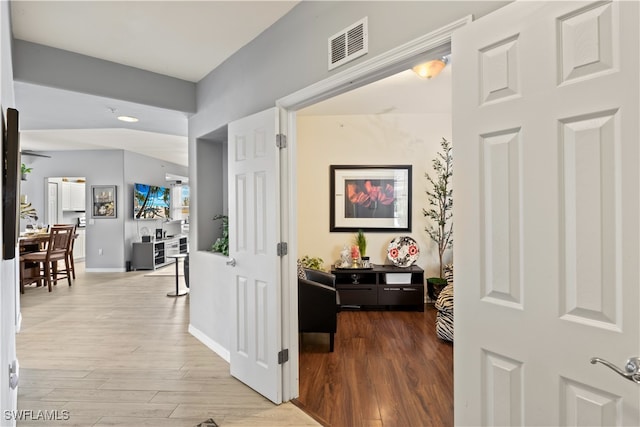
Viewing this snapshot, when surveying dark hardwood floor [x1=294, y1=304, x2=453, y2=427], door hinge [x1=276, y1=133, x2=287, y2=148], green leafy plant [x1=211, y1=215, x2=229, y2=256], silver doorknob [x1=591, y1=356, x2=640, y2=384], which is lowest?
dark hardwood floor [x1=294, y1=304, x2=453, y2=427]

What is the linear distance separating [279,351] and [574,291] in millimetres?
1808

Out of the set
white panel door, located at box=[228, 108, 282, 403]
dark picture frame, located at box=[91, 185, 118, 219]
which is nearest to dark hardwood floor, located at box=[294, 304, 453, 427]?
white panel door, located at box=[228, 108, 282, 403]

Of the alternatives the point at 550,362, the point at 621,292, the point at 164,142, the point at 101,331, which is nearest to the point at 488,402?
the point at 550,362

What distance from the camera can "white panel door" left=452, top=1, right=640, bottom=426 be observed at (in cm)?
89

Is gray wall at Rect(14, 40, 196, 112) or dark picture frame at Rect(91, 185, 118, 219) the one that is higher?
gray wall at Rect(14, 40, 196, 112)

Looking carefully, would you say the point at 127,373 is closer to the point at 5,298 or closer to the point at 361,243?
the point at 5,298

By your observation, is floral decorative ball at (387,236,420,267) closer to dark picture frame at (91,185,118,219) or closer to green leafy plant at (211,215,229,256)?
green leafy plant at (211,215,229,256)

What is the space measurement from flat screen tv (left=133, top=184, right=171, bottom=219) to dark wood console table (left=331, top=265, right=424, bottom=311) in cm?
559

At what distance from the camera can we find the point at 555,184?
3.27 ft

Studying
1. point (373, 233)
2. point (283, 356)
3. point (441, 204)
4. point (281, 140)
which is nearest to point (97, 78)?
point (281, 140)

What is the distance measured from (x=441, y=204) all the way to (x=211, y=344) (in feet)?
11.1

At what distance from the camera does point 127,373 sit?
8.90 ft

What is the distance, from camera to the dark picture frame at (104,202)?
7230 millimetres

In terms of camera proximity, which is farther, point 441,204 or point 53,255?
point 53,255
